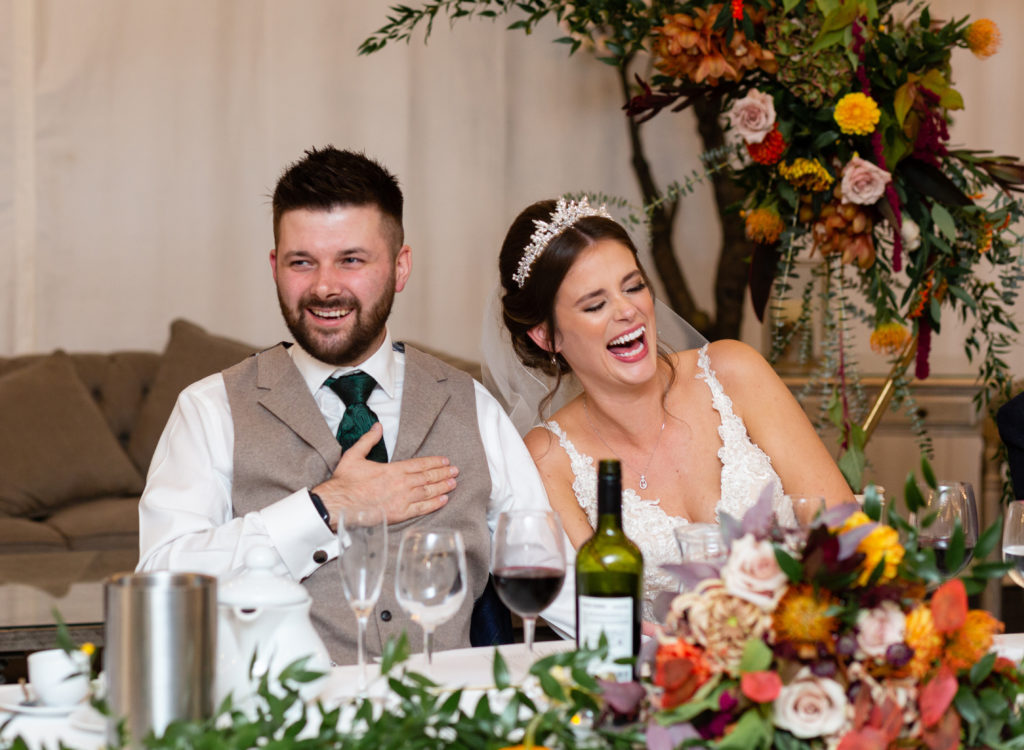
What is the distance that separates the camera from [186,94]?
14.4 feet

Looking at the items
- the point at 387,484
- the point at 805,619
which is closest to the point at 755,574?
the point at 805,619

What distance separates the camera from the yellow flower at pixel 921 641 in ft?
3.43

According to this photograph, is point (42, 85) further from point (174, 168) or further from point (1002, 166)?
point (1002, 166)

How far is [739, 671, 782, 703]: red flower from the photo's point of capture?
1.00 metres

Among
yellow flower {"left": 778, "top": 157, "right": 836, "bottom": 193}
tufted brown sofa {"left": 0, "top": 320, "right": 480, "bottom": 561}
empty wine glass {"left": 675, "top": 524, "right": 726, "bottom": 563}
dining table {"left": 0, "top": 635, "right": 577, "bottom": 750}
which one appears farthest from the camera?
tufted brown sofa {"left": 0, "top": 320, "right": 480, "bottom": 561}

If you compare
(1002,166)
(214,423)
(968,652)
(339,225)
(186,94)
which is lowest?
(968,652)

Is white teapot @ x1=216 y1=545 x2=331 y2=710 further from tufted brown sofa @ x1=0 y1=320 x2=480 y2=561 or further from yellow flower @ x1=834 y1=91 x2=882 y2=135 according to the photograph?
tufted brown sofa @ x1=0 y1=320 x2=480 y2=561

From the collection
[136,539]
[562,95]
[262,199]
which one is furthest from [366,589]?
[562,95]

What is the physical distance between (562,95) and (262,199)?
1249 mm

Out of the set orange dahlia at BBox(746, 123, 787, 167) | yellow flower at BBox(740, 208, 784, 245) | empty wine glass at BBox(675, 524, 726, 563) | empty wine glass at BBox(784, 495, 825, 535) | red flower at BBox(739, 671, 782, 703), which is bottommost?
red flower at BBox(739, 671, 782, 703)

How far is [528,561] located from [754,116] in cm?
156

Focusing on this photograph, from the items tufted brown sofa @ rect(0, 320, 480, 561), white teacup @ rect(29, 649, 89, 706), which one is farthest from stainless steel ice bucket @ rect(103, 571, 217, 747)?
tufted brown sofa @ rect(0, 320, 480, 561)

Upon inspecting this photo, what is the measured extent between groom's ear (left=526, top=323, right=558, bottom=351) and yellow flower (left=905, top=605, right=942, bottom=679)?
4.81 feet

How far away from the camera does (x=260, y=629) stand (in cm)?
125
